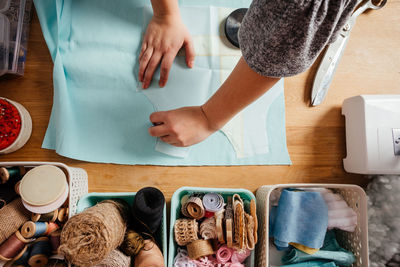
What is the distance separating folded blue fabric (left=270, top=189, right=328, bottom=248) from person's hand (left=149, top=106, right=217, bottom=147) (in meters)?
0.22

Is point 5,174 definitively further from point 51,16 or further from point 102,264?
point 51,16

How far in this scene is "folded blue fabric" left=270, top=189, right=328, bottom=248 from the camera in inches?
21.1

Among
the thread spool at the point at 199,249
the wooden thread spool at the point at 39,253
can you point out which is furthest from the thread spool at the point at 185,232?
the wooden thread spool at the point at 39,253

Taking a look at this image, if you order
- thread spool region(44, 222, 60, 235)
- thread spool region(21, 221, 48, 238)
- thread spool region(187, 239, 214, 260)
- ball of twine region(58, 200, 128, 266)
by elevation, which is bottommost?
thread spool region(187, 239, 214, 260)

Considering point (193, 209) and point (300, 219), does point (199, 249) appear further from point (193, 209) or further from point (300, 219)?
point (300, 219)

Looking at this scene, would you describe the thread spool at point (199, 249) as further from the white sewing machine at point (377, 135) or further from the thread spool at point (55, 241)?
the white sewing machine at point (377, 135)

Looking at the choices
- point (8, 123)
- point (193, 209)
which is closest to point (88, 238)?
point (193, 209)

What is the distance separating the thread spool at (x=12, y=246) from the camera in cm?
46

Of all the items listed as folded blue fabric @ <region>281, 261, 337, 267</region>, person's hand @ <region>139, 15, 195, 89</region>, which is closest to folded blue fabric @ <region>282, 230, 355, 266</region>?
folded blue fabric @ <region>281, 261, 337, 267</region>

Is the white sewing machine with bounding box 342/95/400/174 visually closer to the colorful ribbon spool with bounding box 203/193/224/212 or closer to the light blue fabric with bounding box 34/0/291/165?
the light blue fabric with bounding box 34/0/291/165

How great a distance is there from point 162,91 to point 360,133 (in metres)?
0.45

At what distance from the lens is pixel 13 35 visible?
1.95 feet

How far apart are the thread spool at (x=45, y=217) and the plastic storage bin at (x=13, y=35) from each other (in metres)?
0.33

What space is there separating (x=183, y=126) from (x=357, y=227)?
0.42m
